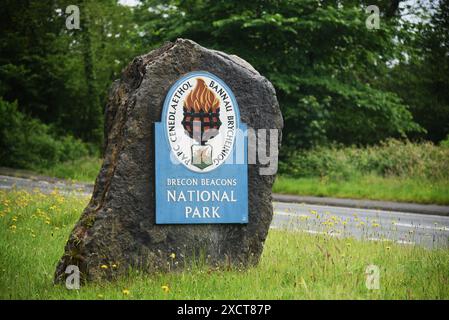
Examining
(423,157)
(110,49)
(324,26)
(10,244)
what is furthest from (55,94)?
(10,244)

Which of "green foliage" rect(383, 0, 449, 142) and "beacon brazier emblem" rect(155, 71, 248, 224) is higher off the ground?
"green foliage" rect(383, 0, 449, 142)

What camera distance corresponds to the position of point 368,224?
37.0 ft

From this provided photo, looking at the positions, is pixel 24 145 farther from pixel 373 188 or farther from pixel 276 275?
pixel 276 275

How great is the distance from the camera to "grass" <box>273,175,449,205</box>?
15086 mm

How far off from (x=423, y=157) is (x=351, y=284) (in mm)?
12804

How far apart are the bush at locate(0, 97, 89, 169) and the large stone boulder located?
17.3 metres

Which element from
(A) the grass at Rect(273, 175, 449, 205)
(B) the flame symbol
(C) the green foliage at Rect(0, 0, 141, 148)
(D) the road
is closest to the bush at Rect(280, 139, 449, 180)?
(A) the grass at Rect(273, 175, 449, 205)

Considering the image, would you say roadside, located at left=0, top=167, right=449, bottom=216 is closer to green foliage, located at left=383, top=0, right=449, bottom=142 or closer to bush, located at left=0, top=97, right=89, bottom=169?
bush, located at left=0, top=97, right=89, bottom=169

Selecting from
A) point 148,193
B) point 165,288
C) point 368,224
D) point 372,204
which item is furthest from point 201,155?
point 372,204

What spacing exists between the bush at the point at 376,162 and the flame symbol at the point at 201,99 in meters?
11.4

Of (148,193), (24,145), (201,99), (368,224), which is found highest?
(201,99)

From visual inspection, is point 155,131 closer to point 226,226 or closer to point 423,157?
point 226,226

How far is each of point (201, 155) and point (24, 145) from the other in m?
18.5

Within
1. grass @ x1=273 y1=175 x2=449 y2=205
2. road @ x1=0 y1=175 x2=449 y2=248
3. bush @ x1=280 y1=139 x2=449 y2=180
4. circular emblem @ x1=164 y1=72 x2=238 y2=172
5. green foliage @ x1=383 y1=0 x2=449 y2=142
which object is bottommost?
road @ x1=0 y1=175 x2=449 y2=248
